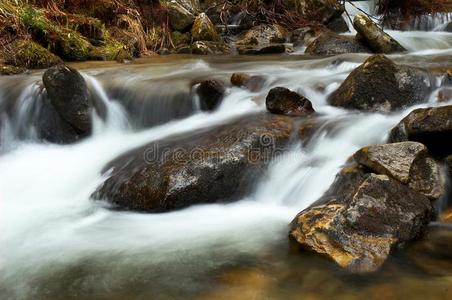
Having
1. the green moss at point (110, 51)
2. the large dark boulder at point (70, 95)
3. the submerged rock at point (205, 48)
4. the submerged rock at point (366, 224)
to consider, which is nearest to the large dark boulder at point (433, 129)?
the submerged rock at point (366, 224)

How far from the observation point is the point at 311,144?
5.08 metres

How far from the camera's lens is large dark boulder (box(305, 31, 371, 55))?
9.60 meters

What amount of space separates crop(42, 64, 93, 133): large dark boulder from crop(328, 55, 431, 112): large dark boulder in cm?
346

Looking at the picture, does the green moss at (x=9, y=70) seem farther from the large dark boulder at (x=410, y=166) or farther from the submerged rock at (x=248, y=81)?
the large dark boulder at (x=410, y=166)

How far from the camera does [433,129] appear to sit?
14.0 ft

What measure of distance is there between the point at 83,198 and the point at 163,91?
241 centimetres

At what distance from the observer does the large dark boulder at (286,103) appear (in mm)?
5594

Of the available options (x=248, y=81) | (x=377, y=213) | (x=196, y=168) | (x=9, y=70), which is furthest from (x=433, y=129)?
(x=9, y=70)

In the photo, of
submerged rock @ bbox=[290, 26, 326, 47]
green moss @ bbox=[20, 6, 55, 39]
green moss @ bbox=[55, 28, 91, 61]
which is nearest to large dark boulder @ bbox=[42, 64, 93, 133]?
green moss @ bbox=[55, 28, 91, 61]

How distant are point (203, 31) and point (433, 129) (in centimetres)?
819

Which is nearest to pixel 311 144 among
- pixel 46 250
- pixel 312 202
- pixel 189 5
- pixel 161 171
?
pixel 312 202

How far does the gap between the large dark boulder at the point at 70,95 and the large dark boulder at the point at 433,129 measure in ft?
13.2

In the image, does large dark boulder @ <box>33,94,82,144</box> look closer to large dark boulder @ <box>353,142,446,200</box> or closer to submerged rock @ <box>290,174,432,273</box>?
submerged rock @ <box>290,174,432,273</box>

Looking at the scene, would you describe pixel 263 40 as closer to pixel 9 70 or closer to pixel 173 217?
pixel 9 70
